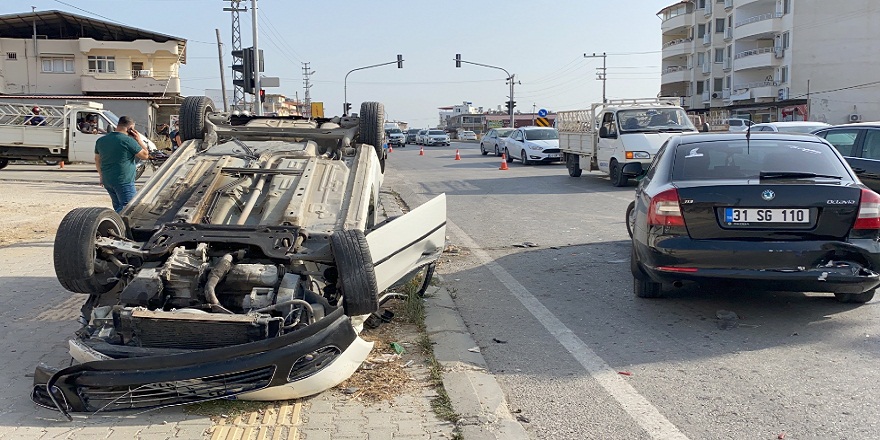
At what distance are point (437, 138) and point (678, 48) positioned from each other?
34.6 metres

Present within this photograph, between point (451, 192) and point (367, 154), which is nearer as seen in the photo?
point (367, 154)

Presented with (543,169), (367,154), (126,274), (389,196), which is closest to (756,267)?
(367,154)

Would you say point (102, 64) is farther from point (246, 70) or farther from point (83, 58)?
point (246, 70)

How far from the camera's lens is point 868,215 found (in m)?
5.71

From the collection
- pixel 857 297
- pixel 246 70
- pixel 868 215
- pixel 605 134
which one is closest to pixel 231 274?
pixel 868 215

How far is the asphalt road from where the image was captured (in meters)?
4.23

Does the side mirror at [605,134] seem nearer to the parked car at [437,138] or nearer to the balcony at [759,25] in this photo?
the parked car at [437,138]

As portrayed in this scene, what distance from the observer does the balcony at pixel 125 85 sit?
51625 millimetres

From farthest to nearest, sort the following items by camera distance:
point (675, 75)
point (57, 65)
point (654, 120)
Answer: point (675, 75) → point (57, 65) → point (654, 120)

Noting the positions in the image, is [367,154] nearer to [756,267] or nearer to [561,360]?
[561,360]

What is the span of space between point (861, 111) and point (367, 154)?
5780 cm

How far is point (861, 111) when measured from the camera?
5562cm

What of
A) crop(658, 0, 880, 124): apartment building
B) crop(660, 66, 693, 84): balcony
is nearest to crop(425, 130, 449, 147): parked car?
crop(658, 0, 880, 124): apartment building

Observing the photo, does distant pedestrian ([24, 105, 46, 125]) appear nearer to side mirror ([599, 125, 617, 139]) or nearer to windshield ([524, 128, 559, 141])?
windshield ([524, 128, 559, 141])
